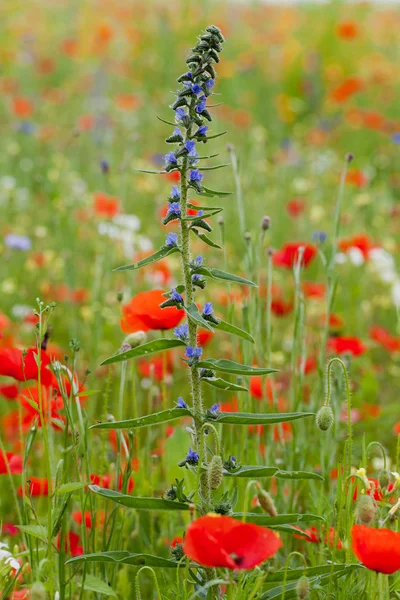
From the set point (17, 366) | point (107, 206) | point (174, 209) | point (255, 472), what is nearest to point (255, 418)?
point (255, 472)

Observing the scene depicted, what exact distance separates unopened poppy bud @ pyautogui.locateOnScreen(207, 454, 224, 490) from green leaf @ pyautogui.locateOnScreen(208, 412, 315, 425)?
0.20ft

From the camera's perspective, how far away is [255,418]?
3.34ft

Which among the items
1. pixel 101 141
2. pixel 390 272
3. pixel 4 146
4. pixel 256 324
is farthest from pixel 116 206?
pixel 101 141

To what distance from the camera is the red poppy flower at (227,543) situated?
86 cm

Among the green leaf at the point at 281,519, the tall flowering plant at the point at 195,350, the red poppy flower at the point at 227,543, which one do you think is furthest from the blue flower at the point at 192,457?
the red poppy flower at the point at 227,543

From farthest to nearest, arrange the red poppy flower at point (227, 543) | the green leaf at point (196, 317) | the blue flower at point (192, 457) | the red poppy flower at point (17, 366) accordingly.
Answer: the red poppy flower at point (17, 366) → the blue flower at point (192, 457) → the green leaf at point (196, 317) → the red poppy flower at point (227, 543)

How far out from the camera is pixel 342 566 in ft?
3.61

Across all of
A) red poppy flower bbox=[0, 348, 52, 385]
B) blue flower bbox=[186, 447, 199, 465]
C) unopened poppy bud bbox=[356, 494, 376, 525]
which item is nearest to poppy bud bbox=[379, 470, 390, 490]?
unopened poppy bud bbox=[356, 494, 376, 525]

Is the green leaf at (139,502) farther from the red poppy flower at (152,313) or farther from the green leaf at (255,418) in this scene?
the red poppy flower at (152,313)

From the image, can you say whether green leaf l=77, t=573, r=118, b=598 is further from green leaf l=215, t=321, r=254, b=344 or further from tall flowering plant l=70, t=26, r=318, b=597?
green leaf l=215, t=321, r=254, b=344

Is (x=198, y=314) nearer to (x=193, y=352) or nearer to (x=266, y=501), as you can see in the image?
(x=193, y=352)

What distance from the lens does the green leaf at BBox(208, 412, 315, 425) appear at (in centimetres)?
98

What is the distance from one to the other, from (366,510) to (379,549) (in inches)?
3.8

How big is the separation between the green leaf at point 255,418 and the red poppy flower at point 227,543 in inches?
5.8
